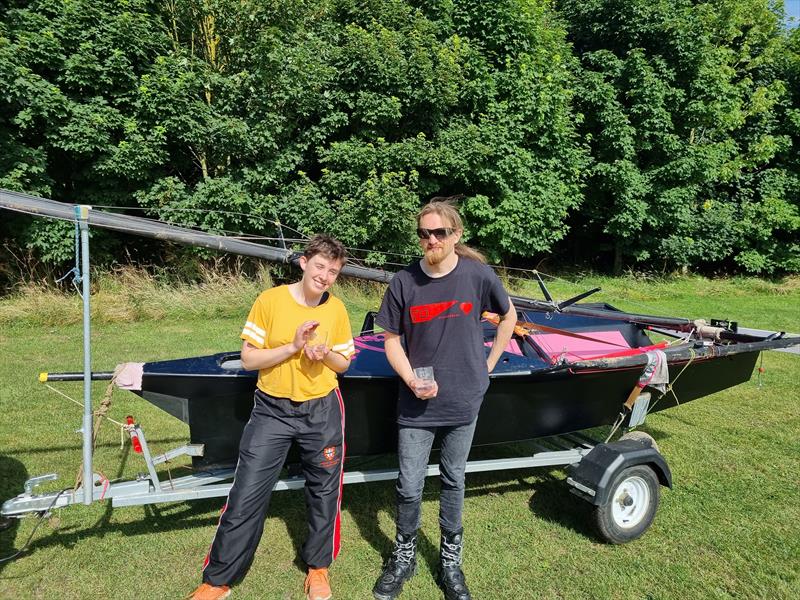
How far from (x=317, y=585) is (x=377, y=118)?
10.1 metres

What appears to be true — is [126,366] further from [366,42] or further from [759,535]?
[366,42]

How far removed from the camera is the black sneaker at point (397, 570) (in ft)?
9.04

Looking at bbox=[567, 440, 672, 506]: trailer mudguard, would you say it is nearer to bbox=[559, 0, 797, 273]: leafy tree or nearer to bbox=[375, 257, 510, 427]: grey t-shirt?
bbox=[375, 257, 510, 427]: grey t-shirt

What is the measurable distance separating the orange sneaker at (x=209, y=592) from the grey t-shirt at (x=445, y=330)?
1.25 m

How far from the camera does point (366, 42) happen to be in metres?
10.9

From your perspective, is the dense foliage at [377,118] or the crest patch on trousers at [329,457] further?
the dense foliage at [377,118]

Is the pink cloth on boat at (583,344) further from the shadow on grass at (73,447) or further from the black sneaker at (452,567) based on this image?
the shadow on grass at (73,447)

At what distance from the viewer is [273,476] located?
2.69 meters

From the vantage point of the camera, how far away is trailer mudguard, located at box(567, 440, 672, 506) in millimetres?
3193

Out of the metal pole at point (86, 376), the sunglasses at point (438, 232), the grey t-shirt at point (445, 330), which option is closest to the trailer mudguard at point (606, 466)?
the grey t-shirt at point (445, 330)

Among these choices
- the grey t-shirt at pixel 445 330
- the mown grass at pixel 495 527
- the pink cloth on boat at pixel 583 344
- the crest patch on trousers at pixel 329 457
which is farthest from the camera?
the pink cloth on boat at pixel 583 344

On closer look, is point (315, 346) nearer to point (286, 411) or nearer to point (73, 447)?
point (286, 411)

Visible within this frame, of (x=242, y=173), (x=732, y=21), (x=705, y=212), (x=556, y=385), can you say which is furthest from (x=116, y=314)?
(x=732, y=21)

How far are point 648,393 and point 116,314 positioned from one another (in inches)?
343
